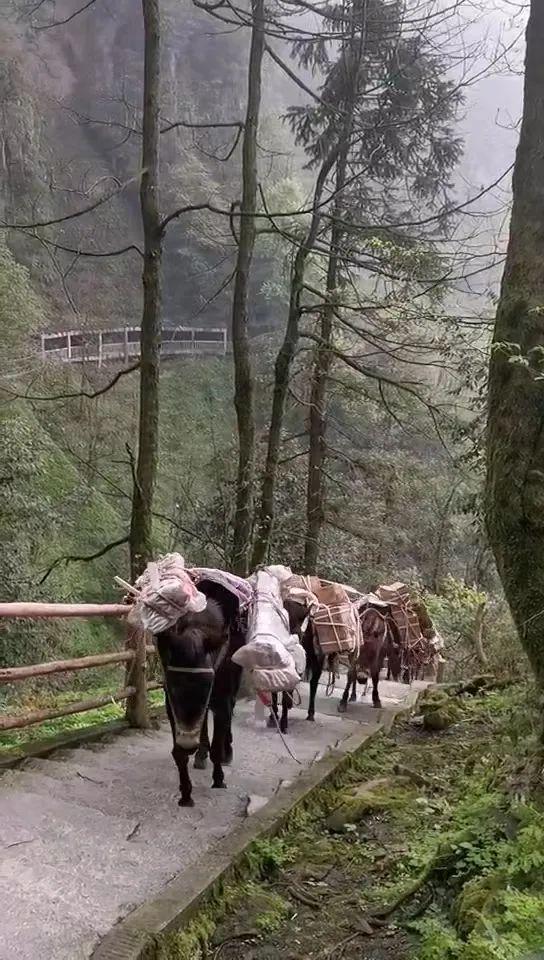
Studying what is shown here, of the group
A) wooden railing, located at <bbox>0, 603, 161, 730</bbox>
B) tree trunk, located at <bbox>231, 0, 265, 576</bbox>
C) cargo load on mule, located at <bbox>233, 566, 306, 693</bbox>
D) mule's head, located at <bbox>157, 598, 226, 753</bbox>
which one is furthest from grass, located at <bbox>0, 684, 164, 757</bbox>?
mule's head, located at <bbox>157, 598, 226, 753</bbox>

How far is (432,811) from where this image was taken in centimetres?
538

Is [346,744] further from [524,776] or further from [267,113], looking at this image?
[267,113]

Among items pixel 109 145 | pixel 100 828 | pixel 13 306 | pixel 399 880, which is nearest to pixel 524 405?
pixel 399 880

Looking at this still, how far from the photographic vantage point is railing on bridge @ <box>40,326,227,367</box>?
23227 millimetres

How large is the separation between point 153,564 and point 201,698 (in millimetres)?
1010

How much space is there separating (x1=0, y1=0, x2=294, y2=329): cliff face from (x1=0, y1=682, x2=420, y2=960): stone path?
21140mm

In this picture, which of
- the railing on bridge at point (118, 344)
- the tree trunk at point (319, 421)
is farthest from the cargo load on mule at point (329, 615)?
the railing on bridge at point (118, 344)

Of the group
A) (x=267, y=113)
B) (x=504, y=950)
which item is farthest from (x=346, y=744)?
(x=267, y=113)

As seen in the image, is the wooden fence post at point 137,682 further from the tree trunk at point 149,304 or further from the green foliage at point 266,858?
the green foliage at point 266,858

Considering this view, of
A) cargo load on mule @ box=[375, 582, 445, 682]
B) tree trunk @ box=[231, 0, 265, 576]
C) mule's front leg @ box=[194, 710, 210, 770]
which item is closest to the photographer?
mule's front leg @ box=[194, 710, 210, 770]

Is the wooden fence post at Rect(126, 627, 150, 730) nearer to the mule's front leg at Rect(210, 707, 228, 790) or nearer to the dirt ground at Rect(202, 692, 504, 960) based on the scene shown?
the mule's front leg at Rect(210, 707, 228, 790)

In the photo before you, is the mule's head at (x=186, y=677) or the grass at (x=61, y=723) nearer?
the mule's head at (x=186, y=677)

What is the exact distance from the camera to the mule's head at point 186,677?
4402 millimetres

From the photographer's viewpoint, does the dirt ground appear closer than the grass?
Yes
